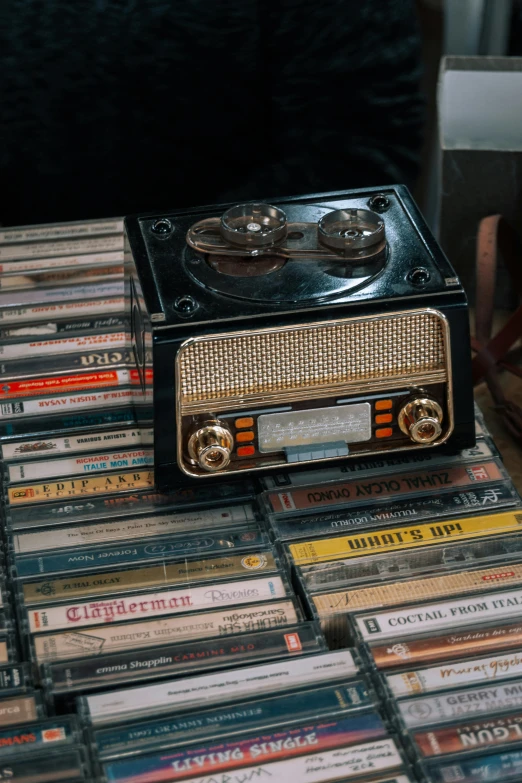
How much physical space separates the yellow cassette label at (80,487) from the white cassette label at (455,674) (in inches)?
16.6

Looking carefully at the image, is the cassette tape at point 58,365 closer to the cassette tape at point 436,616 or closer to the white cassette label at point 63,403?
the white cassette label at point 63,403

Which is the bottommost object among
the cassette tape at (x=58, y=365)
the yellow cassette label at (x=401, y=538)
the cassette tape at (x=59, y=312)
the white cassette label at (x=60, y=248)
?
Result: the yellow cassette label at (x=401, y=538)

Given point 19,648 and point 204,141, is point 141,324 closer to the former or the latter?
point 19,648

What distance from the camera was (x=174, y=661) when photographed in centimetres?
122

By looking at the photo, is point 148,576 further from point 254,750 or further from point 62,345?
point 62,345

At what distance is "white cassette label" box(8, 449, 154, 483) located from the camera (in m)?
1.45

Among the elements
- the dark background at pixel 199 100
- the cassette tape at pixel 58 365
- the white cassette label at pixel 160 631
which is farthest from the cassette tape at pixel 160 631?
the dark background at pixel 199 100

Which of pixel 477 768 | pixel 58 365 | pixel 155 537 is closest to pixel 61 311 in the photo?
pixel 58 365

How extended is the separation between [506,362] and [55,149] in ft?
3.16

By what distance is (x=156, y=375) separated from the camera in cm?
132

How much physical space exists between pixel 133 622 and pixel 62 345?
51cm

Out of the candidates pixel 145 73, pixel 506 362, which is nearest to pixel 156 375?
pixel 506 362

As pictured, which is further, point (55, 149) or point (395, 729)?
point (55, 149)

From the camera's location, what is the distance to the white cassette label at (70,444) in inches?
58.4
